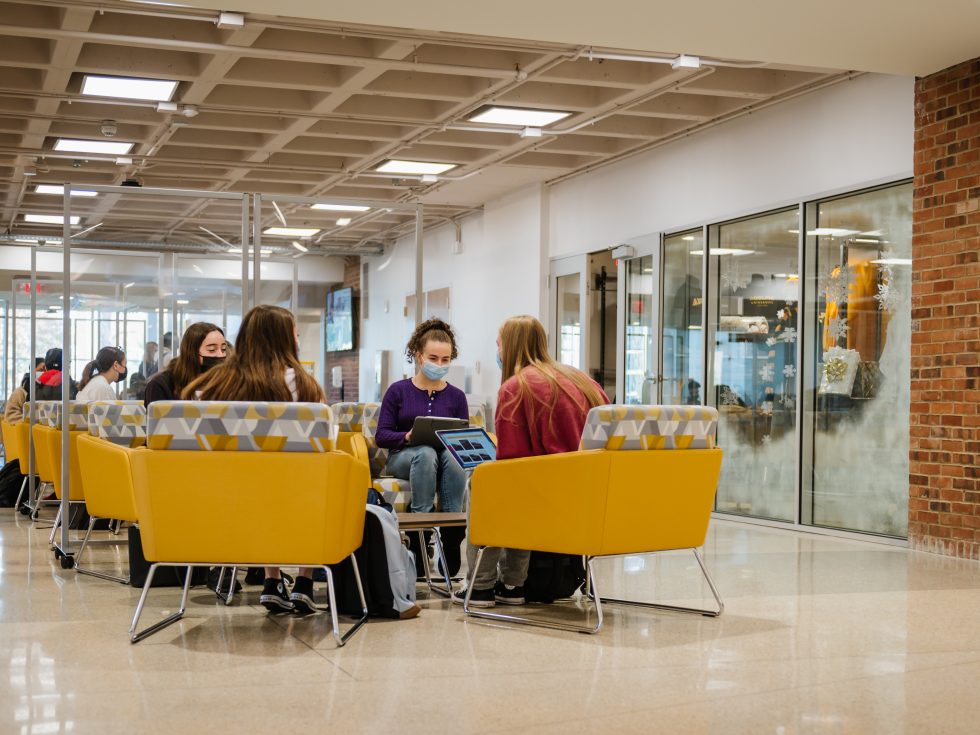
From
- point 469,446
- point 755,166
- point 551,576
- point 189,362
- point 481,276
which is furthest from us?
point 481,276

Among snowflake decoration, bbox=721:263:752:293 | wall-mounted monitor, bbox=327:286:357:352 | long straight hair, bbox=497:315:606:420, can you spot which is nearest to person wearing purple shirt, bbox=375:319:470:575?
long straight hair, bbox=497:315:606:420

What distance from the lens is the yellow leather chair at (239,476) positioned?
13.5 feet

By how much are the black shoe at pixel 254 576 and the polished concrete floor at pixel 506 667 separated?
0.99ft

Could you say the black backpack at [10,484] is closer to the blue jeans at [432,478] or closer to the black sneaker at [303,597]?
the blue jeans at [432,478]

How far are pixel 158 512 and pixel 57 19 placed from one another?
4.16 m

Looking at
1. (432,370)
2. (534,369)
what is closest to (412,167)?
(432,370)

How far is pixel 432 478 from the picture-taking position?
5906 millimetres

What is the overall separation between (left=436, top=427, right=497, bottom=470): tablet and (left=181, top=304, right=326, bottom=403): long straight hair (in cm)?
68

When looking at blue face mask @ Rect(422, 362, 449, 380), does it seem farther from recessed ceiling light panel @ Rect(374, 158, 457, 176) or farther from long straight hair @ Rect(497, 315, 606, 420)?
recessed ceiling light panel @ Rect(374, 158, 457, 176)

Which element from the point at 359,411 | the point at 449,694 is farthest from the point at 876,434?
the point at 449,694

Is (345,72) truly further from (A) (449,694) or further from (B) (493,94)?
(A) (449,694)

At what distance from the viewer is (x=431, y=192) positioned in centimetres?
1294

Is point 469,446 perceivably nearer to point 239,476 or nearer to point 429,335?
point 429,335

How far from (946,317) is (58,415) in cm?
590
